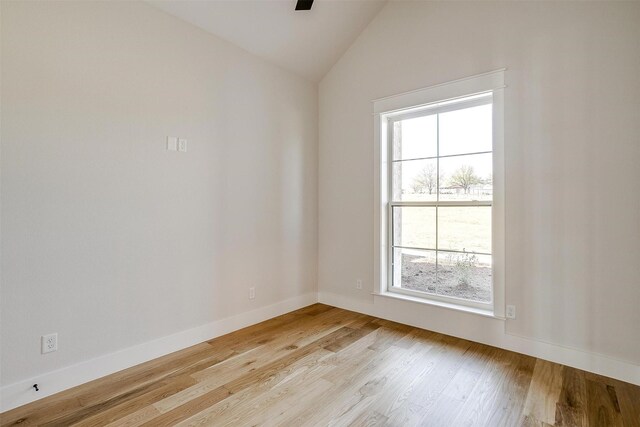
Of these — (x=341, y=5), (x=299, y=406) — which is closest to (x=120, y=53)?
(x=341, y=5)

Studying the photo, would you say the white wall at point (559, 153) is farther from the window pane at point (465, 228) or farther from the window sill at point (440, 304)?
the window pane at point (465, 228)

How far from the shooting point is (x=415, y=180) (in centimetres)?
340

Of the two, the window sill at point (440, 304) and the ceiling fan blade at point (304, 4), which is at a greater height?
the ceiling fan blade at point (304, 4)

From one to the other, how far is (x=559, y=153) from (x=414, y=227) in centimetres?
140

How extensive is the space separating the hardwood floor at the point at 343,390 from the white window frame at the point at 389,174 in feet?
1.68

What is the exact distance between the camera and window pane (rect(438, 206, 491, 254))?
9.68ft

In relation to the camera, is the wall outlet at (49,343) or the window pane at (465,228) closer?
the wall outlet at (49,343)

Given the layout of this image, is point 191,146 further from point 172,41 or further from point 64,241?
point 64,241

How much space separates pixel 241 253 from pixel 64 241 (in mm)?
1451

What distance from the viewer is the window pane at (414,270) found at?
3.30 m

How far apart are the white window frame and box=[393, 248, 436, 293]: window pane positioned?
0.23 feet

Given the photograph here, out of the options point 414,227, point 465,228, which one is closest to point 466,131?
point 465,228

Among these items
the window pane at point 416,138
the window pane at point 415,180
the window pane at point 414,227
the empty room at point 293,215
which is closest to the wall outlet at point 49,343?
the empty room at point 293,215

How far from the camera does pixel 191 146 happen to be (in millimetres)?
2840
